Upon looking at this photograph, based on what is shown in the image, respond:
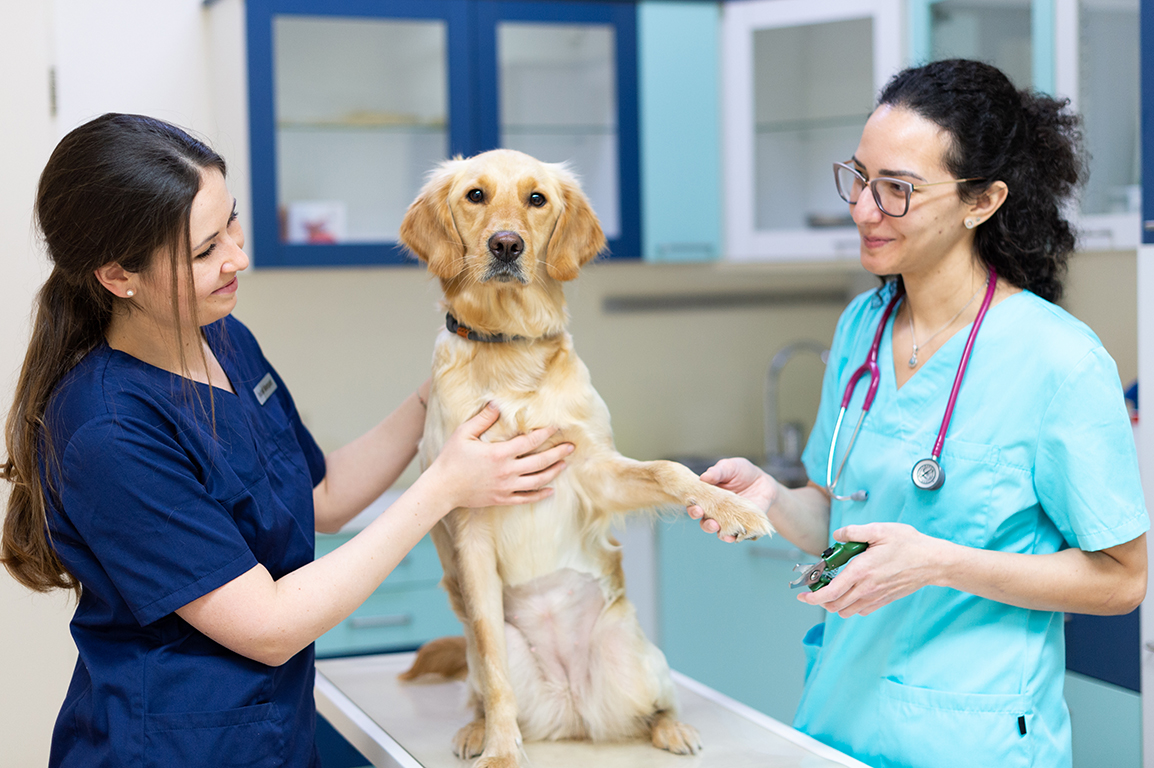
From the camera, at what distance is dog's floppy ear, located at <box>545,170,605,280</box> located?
5.02ft

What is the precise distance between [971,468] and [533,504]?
0.58 metres

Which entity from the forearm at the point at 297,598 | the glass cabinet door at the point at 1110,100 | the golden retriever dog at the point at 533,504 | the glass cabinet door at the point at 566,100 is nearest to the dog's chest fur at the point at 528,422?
the golden retriever dog at the point at 533,504

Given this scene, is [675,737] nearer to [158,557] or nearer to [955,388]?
[955,388]

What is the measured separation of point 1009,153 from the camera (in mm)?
1379

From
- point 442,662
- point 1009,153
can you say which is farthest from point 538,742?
point 1009,153

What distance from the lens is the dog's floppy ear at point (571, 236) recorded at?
1.53m

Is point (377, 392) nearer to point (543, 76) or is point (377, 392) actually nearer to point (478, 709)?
point (543, 76)

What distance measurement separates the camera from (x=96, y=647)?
3.80 ft

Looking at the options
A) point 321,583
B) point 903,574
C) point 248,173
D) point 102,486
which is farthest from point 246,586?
point 248,173

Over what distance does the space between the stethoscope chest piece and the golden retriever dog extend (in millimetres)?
266

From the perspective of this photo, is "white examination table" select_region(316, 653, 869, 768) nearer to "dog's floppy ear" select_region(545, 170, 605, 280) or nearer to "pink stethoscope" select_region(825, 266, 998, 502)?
"pink stethoscope" select_region(825, 266, 998, 502)

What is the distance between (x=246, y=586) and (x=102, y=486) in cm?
18

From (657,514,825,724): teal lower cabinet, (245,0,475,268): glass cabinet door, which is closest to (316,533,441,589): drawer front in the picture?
(657,514,825,724): teal lower cabinet

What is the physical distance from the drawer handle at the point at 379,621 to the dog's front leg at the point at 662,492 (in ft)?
5.04
